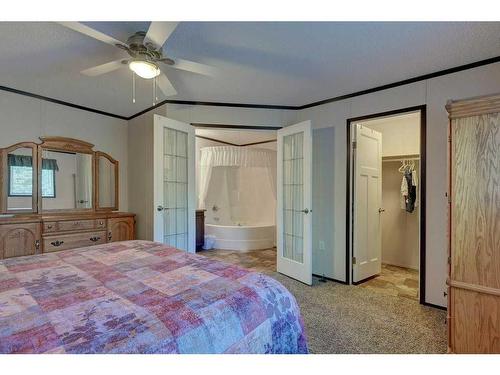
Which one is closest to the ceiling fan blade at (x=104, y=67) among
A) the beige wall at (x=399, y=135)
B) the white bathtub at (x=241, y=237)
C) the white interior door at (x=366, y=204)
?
the white interior door at (x=366, y=204)

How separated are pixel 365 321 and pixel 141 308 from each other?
2.02 metres

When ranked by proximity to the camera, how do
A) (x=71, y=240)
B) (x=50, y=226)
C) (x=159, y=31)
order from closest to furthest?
1. (x=159, y=31)
2. (x=50, y=226)
3. (x=71, y=240)

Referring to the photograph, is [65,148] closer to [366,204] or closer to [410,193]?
[366,204]

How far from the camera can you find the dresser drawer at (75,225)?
3061 mm

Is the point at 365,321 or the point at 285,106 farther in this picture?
the point at 285,106

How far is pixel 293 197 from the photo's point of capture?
3490 mm

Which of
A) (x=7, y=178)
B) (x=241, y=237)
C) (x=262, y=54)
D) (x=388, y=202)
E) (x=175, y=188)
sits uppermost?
Result: (x=262, y=54)

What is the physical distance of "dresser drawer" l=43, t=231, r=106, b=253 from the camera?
2.94 m

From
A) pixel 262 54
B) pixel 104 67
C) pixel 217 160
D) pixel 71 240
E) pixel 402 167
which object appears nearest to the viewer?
pixel 104 67

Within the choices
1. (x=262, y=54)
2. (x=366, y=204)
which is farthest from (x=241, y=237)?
(x=262, y=54)

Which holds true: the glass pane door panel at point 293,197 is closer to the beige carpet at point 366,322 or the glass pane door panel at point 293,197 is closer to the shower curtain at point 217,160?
the beige carpet at point 366,322

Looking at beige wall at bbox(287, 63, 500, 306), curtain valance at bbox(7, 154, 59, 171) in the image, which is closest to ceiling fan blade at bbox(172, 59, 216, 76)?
beige wall at bbox(287, 63, 500, 306)

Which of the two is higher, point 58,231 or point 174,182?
point 174,182
